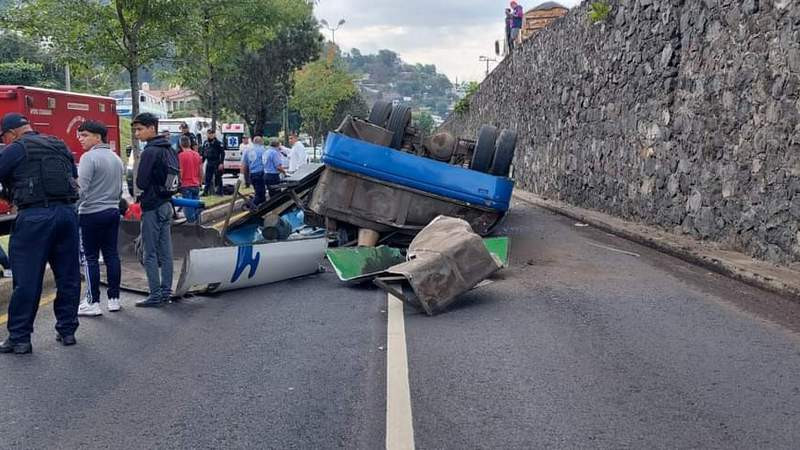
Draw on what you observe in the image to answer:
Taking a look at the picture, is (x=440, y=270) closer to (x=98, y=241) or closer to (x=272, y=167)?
(x=98, y=241)

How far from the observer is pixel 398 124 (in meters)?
12.1

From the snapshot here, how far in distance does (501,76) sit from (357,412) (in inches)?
1224

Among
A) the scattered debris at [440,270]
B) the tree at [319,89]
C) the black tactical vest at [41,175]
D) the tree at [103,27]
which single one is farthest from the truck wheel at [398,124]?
the tree at [319,89]

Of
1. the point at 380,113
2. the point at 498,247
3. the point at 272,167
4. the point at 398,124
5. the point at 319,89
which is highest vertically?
the point at 380,113

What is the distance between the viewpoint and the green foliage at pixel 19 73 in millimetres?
42844

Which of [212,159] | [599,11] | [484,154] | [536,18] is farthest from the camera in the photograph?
[536,18]

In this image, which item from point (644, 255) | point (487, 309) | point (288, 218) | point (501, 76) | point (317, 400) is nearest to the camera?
point (317, 400)

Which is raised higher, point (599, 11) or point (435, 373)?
point (599, 11)

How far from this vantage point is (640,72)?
15.9m

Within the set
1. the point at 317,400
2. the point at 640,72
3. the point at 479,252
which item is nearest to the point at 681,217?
the point at 640,72

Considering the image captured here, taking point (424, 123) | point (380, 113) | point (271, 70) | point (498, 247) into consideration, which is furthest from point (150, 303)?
point (424, 123)

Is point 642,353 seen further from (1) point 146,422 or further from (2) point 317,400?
(1) point 146,422

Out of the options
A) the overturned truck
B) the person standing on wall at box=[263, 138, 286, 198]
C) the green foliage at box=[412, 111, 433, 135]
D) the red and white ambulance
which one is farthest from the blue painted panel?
the person standing on wall at box=[263, 138, 286, 198]

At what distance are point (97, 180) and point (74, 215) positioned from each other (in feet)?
3.10
